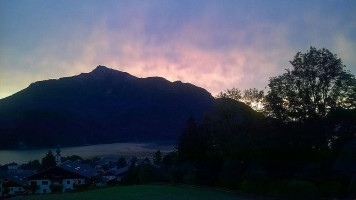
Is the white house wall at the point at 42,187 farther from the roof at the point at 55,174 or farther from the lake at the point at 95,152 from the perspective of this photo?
the lake at the point at 95,152

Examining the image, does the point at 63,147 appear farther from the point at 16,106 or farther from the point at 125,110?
the point at 125,110

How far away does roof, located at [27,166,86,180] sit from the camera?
46.8 m

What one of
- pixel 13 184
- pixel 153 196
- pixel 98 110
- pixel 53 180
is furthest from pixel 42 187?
pixel 98 110

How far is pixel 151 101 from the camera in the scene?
424 ft

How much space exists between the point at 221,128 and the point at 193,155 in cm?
558

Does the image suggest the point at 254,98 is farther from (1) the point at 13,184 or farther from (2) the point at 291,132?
(1) the point at 13,184

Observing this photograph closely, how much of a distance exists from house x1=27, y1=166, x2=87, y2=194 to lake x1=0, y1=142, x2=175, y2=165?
91.2 feet

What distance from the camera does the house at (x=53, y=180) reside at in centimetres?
4609

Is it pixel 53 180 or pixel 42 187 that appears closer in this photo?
pixel 42 187

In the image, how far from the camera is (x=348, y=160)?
19859 millimetres

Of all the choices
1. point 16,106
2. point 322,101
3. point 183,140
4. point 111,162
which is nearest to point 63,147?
point 16,106

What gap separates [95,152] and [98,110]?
70.1 feet

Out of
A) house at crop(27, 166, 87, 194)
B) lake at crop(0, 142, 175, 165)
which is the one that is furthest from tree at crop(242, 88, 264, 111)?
lake at crop(0, 142, 175, 165)

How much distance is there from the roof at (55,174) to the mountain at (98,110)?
4062 centimetres
